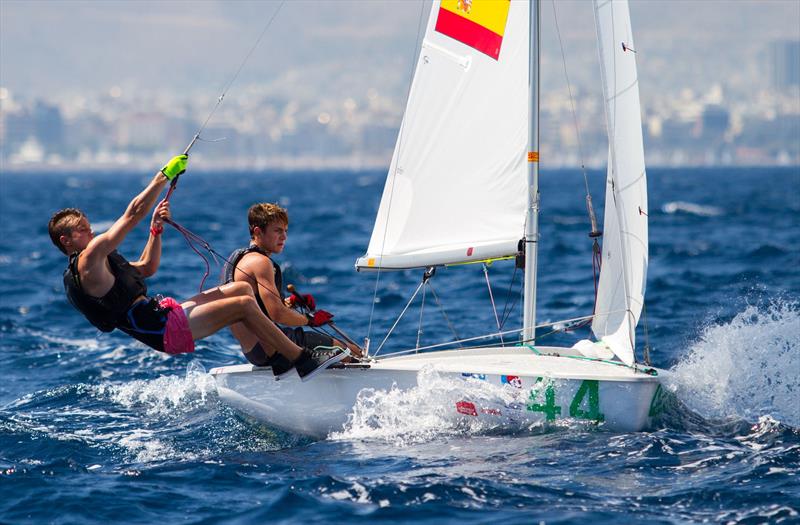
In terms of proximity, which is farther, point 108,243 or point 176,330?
point 176,330

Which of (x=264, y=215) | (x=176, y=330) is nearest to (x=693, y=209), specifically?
(x=264, y=215)

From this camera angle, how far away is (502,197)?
24.5 ft

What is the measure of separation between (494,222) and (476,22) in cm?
132

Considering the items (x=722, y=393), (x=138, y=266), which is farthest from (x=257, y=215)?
(x=722, y=393)

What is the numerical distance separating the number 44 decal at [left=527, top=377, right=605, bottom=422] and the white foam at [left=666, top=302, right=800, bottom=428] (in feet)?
1.87

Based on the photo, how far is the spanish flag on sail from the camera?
731cm

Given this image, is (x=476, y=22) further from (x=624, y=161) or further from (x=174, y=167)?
(x=174, y=167)

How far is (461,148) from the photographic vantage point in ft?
24.9

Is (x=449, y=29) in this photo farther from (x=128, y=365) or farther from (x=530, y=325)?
(x=128, y=365)

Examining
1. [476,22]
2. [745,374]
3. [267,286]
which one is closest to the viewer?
[267,286]

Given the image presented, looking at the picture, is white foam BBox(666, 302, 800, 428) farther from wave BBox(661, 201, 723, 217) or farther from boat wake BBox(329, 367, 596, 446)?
wave BBox(661, 201, 723, 217)

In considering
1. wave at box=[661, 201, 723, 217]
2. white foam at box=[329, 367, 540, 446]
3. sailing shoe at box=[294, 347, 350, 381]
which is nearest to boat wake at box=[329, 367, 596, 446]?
white foam at box=[329, 367, 540, 446]

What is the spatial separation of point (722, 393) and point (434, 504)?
8.98ft

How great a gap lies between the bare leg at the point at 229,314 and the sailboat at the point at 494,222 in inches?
17.9
